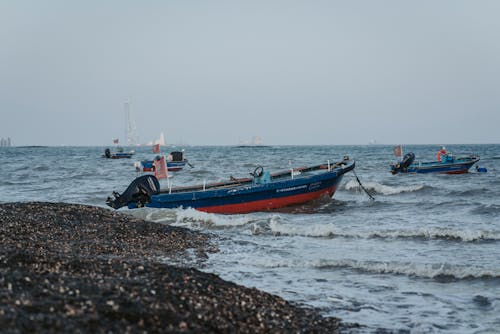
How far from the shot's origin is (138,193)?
2167cm

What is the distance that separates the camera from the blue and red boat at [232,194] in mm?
21797

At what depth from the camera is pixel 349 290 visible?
424 inches

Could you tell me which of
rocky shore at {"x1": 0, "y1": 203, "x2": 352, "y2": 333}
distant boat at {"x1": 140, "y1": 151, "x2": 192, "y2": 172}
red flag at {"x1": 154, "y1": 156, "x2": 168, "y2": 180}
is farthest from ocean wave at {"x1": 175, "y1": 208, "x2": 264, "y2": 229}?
distant boat at {"x1": 140, "y1": 151, "x2": 192, "y2": 172}

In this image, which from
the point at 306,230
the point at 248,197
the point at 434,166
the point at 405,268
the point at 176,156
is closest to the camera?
the point at 405,268

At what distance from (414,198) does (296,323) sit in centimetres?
2573

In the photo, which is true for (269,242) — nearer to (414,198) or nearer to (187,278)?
(187,278)

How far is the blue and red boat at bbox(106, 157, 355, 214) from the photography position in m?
21.8

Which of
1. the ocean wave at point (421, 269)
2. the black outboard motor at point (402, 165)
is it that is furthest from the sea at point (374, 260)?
the black outboard motor at point (402, 165)

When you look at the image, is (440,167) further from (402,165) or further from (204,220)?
(204,220)

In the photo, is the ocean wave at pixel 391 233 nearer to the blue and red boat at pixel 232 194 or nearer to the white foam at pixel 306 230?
the white foam at pixel 306 230

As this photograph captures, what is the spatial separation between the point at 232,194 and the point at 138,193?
426 cm

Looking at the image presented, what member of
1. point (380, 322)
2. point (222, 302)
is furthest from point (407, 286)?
point (222, 302)

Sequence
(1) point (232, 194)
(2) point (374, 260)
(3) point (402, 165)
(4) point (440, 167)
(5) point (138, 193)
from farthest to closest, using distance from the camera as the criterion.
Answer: (4) point (440, 167) < (3) point (402, 165) < (1) point (232, 194) < (5) point (138, 193) < (2) point (374, 260)

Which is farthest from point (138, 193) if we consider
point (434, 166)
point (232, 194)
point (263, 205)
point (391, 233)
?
point (434, 166)
